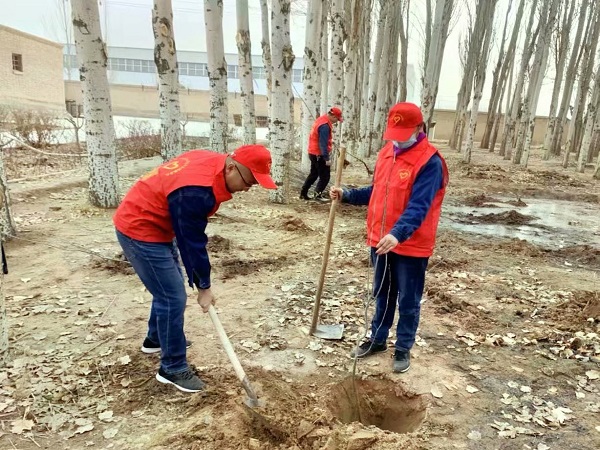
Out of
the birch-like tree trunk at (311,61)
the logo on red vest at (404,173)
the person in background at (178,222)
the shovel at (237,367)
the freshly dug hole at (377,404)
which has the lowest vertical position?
the freshly dug hole at (377,404)

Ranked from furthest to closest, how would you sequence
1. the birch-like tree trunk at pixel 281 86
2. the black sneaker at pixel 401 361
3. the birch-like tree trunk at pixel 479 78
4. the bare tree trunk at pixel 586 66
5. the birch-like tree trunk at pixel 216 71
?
the bare tree trunk at pixel 586 66 → the birch-like tree trunk at pixel 479 78 → the birch-like tree trunk at pixel 216 71 → the birch-like tree trunk at pixel 281 86 → the black sneaker at pixel 401 361

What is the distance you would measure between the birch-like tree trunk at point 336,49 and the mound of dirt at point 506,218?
4.45m

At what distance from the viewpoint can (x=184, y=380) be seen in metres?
3.12

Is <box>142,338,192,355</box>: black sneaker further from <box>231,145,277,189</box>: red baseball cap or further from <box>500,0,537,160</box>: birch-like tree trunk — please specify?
<box>500,0,537,160</box>: birch-like tree trunk

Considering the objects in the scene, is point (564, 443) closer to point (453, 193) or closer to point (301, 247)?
point (301, 247)

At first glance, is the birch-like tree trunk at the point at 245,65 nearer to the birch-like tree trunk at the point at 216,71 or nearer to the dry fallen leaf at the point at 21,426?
the birch-like tree trunk at the point at 216,71

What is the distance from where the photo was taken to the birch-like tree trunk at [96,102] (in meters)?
6.73

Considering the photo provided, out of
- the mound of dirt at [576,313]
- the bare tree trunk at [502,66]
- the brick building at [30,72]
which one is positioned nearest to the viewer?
the mound of dirt at [576,313]

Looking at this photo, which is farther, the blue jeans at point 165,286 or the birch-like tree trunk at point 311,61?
the birch-like tree trunk at point 311,61

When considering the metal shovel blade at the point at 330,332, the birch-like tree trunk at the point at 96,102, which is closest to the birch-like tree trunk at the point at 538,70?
the birch-like tree trunk at the point at 96,102

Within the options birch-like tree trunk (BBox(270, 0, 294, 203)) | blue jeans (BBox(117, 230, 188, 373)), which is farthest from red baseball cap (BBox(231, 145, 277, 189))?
birch-like tree trunk (BBox(270, 0, 294, 203))

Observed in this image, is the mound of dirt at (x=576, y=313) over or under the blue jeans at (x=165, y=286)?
under

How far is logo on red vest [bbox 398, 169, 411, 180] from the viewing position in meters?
3.04

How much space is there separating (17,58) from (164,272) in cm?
3154
